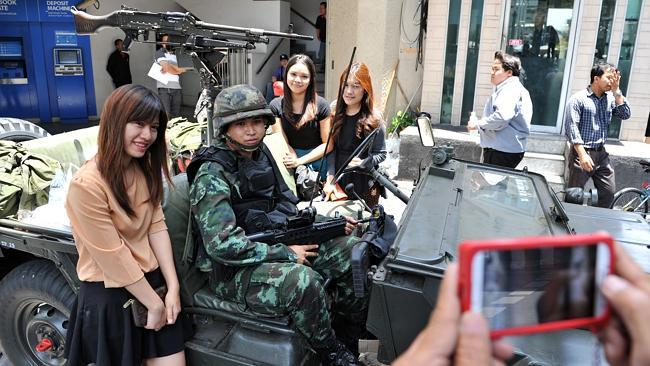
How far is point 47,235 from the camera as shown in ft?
9.09

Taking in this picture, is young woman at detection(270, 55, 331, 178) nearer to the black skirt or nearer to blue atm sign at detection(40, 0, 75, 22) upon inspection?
the black skirt

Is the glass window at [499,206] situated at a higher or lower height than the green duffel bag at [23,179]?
higher

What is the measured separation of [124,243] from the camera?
7.63 feet

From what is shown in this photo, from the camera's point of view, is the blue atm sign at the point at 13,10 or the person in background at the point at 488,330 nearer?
the person in background at the point at 488,330

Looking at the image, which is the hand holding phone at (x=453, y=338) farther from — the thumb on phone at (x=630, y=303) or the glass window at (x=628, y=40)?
the glass window at (x=628, y=40)

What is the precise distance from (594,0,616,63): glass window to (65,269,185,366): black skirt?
7308 mm

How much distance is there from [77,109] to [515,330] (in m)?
12.4

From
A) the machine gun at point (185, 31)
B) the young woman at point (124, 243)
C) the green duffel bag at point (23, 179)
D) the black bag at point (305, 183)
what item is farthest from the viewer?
the machine gun at point (185, 31)

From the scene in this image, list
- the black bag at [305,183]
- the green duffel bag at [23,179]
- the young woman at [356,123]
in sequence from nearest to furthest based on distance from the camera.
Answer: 1. the green duffel bag at [23,179]
2. the black bag at [305,183]
3. the young woman at [356,123]

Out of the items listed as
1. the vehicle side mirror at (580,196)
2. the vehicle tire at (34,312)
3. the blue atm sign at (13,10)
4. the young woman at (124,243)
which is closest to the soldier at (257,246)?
the young woman at (124,243)

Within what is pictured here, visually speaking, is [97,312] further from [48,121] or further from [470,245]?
[48,121]

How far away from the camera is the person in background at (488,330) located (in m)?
0.77

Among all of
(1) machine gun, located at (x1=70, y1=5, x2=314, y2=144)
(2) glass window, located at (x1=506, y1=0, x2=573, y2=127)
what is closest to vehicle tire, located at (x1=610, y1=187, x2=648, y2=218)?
(2) glass window, located at (x1=506, y1=0, x2=573, y2=127)

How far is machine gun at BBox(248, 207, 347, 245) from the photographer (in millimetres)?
2602
